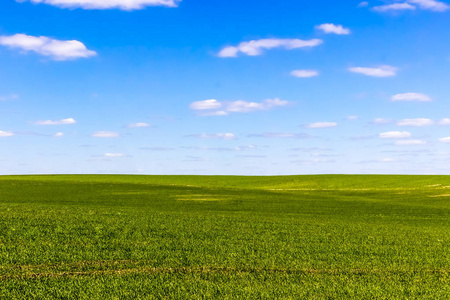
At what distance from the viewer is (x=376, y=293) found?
442 inches

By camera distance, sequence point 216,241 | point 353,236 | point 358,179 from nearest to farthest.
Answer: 1. point 216,241
2. point 353,236
3. point 358,179

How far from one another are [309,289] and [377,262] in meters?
4.81

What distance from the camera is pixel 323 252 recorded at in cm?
1653

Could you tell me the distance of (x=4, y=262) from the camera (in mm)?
13867

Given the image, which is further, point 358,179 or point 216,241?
point 358,179

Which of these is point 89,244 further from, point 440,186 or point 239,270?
point 440,186

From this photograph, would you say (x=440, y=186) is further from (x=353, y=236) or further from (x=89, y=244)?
(x=89, y=244)

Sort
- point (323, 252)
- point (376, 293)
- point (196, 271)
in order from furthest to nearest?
point (323, 252)
point (196, 271)
point (376, 293)

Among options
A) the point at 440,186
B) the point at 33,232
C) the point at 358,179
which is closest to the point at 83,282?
the point at 33,232

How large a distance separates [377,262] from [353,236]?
6.34 metres

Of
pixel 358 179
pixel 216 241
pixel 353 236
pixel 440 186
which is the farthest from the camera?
pixel 358 179

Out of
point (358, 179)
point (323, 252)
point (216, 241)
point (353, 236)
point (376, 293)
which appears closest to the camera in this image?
point (376, 293)

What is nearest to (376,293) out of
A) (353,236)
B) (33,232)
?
(353,236)

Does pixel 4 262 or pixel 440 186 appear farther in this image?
pixel 440 186
